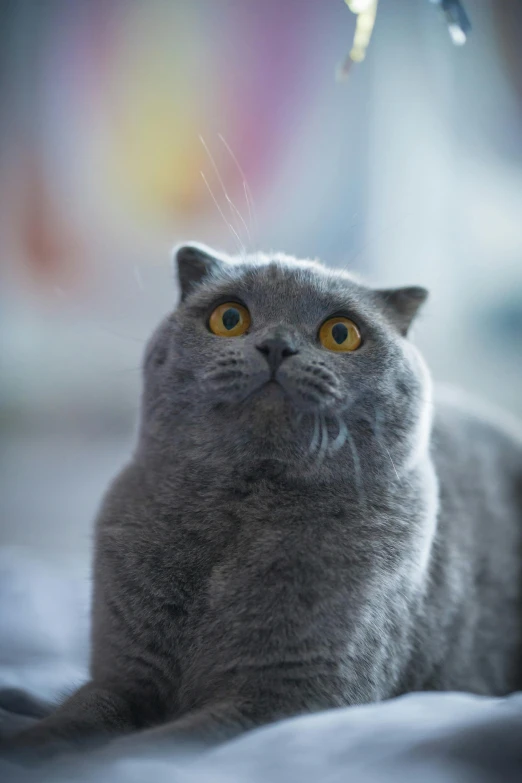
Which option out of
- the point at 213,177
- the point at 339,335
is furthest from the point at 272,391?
the point at 213,177

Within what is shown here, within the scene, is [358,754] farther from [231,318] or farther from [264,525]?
[231,318]

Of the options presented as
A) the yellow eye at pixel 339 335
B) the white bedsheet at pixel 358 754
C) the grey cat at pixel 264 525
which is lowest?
the white bedsheet at pixel 358 754

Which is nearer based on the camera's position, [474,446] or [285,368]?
[285,368]

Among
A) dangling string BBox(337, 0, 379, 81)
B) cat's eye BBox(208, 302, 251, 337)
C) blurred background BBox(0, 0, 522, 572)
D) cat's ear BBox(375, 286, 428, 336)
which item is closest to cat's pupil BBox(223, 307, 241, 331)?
cat's eye BBox(208, 302, 251, 337)

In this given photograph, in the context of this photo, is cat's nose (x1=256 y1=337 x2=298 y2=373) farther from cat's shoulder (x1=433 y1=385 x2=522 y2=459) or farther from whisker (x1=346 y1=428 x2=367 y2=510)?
cat's shoulder (x1=433 y1=385 x2=522 y2=459)

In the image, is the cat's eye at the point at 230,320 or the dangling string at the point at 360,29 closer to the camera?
the cat's eye at the point at 230,320

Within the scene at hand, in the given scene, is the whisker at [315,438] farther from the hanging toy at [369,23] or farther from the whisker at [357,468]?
the hanging toy at [369,23]

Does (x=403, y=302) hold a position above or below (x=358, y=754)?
above

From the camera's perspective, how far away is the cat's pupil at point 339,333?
93 centimetres

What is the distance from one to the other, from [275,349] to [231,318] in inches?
4.7

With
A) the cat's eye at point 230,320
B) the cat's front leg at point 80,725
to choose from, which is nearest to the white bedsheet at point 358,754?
the cat's front leg at point 80,725

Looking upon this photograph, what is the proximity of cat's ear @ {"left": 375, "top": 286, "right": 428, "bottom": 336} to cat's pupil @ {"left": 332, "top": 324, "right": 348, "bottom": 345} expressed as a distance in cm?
15

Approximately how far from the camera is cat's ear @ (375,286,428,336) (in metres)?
1.06

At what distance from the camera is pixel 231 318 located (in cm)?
94
